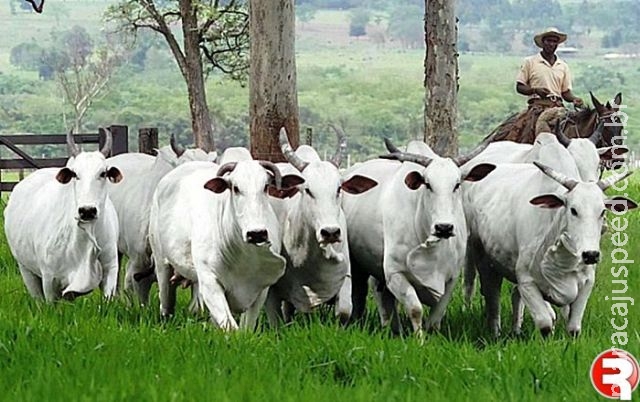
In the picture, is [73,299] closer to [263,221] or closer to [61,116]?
[263,221]

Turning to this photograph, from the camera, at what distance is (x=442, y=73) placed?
1389 centimetres

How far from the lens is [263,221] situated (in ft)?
27.4

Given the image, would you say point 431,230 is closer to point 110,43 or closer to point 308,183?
point 308,183

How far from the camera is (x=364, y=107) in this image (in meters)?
50.4

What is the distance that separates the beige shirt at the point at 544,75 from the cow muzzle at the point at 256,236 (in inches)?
264

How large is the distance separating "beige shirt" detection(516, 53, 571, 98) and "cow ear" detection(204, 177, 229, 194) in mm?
6377

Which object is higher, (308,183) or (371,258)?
(308,183)

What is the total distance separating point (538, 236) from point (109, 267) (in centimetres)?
318

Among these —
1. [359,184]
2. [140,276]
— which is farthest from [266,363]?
[140,276]

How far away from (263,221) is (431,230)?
44.6 inches

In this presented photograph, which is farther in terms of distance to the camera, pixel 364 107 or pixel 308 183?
pixel 364 107

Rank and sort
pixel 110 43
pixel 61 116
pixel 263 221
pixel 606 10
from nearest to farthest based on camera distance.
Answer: pixel 263 221, pixel 606 10, pixel 110 43, pixel 61 116

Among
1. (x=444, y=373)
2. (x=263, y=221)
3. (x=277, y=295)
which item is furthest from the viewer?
(x=277, y=295)

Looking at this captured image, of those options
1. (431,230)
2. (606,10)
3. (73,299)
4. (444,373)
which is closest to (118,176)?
(73,299)
